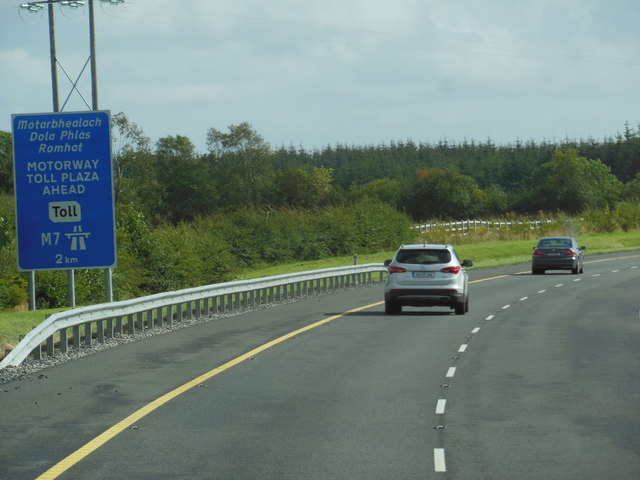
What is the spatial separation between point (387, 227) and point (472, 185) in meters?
71.3

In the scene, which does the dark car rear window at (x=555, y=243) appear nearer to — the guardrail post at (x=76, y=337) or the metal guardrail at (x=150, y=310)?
the metal guardrail at (x=150, y=310)

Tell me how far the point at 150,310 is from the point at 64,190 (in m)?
3.29

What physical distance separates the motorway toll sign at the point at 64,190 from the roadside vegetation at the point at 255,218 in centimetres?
165

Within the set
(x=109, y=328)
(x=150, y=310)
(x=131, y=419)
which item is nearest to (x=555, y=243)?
(x=150, y=310)

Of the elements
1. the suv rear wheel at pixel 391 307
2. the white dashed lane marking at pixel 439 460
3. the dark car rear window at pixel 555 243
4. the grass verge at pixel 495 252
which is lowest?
the grass verge at pixel 495 252

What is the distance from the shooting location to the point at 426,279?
26234 mm

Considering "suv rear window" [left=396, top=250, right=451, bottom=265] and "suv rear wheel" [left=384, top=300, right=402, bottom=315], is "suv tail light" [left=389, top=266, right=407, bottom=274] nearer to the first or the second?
"suv rear window" [left=396, top=250, right=451, bottom=265]

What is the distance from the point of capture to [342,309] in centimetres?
2908

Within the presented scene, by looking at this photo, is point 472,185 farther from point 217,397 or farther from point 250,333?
point 217,397

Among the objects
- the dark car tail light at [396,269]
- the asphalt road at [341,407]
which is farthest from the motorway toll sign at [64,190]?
the dark car tail light at [396,269]

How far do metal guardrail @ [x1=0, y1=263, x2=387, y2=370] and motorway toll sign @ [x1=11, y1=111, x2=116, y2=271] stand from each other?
1.60 metres

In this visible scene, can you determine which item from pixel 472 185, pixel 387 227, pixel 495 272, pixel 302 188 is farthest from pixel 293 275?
pixel 302 188

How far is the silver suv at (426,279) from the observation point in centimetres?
2620

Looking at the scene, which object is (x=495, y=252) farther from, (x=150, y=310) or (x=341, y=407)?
(x=341, y=407)
